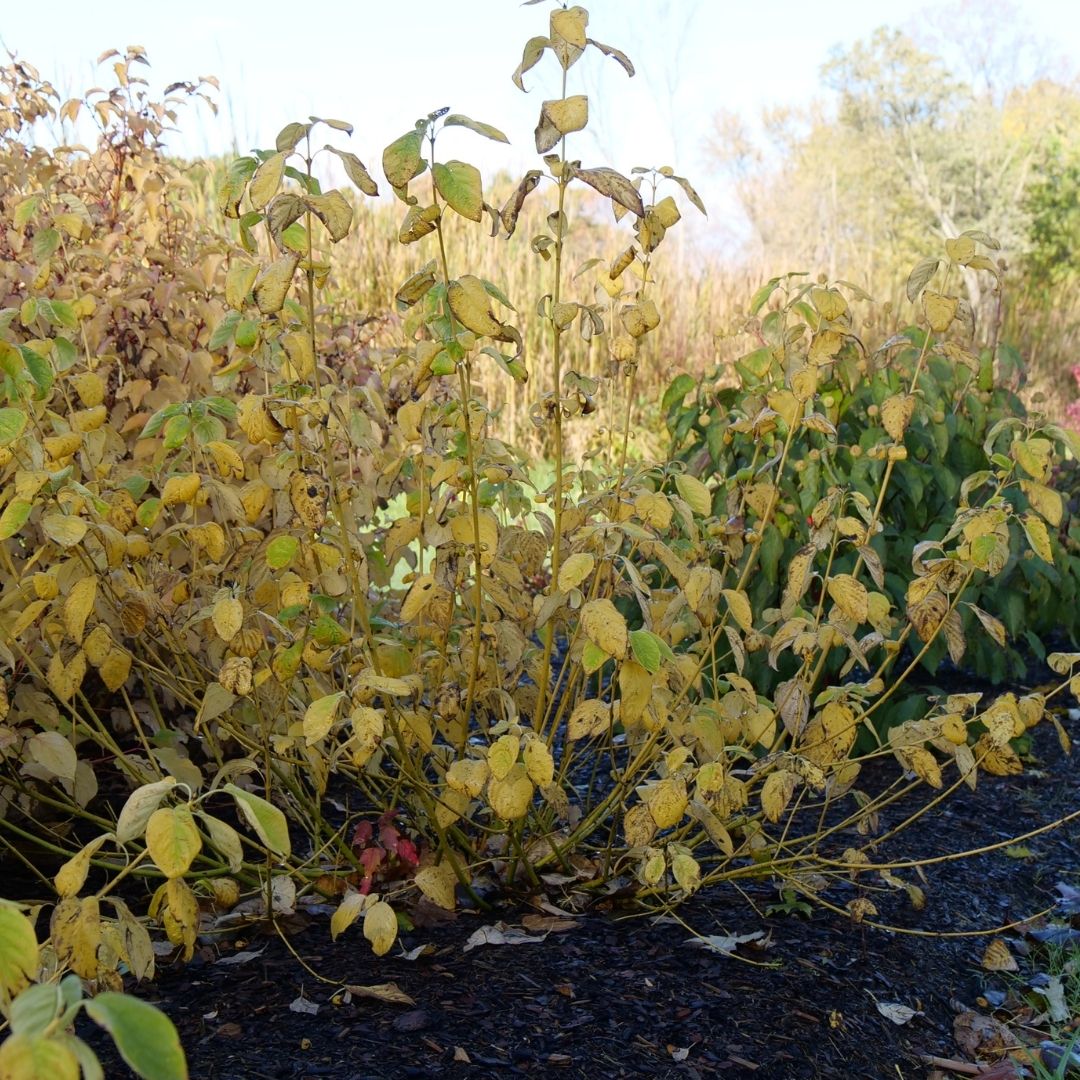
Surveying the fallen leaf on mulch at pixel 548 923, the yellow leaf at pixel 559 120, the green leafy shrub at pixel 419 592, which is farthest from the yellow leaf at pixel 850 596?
the yellow leaf at pixel 559 120

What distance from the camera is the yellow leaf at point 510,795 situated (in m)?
1.93

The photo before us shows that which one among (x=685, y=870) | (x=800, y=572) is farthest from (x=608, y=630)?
(x=800, y=572)

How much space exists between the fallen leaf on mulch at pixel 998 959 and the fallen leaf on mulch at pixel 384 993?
124cm

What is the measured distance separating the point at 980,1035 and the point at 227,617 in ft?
5.22

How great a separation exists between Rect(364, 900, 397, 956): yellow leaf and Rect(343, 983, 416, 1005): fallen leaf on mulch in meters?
0.11

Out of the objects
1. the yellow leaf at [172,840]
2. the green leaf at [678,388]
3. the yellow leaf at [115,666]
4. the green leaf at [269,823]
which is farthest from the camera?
the green leaf at [678,388]

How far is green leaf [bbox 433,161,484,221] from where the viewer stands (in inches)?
61.1

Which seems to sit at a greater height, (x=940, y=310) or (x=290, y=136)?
(x=290, y=136)

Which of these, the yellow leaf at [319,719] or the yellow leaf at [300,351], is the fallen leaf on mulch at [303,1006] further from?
the yellow leaf at [300,351]

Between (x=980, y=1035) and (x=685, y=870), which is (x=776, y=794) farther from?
(x=980, y=1035)

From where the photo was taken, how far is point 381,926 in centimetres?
198

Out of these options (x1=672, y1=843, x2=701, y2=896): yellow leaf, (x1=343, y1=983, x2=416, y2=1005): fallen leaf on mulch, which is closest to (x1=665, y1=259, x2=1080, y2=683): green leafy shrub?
(x1=672, y1=843, x2=701, y2=896): yellow leaf

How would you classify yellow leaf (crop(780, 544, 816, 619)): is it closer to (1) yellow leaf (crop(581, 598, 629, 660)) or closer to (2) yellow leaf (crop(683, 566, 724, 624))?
(2) yellow leaf (crop(683, 566, 724, 624))

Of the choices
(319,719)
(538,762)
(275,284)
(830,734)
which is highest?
(275,284)
